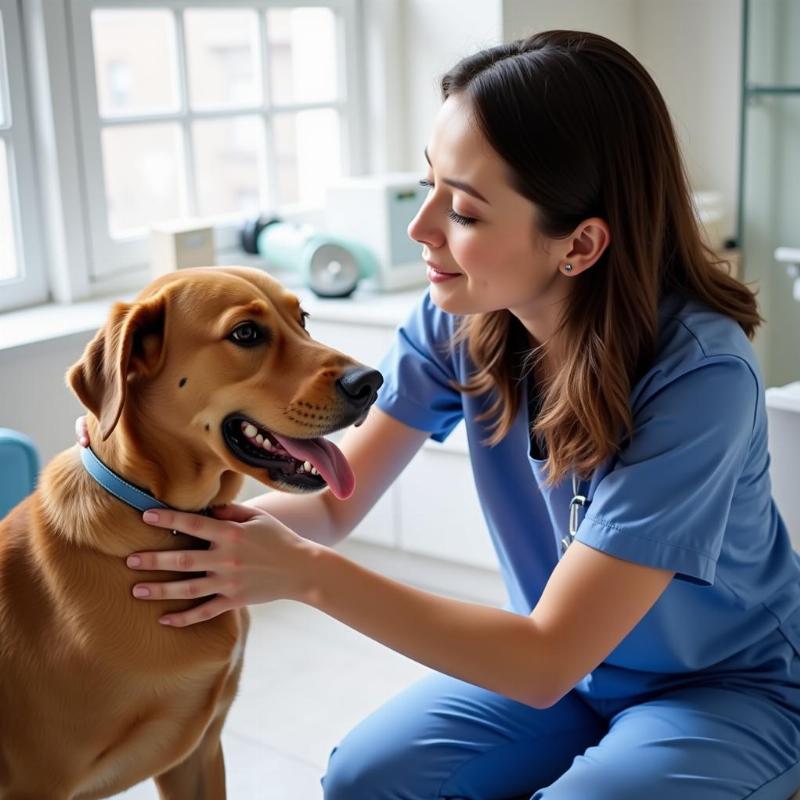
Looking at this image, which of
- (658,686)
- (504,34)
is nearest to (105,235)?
(504,34)

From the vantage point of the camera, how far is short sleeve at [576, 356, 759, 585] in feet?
4.29

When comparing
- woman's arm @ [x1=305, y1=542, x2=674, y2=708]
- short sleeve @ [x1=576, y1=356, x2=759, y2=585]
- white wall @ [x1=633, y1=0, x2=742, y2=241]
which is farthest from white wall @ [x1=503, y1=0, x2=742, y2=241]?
woman's arm @ [x1=305, y1=542, x2=674, y2=708]

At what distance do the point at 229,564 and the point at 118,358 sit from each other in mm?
249

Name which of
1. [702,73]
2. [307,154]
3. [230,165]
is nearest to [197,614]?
[230,165]

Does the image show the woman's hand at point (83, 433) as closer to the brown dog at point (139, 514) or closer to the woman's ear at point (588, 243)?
the brown dog at point (139, 514)

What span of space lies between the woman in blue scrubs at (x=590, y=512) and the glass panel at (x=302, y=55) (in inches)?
71.2

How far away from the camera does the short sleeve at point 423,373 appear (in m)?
1.67

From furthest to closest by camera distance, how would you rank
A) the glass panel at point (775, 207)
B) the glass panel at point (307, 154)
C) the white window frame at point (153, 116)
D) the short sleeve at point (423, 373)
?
1. the glass panel at point (307, 154)
2. the glass panel at point (775, 207)
3. the white window frame at point (153, 116)
4. the short sleeve at point (423, 373)

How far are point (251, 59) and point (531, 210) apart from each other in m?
1.91

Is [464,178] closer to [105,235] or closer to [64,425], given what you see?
[64,425]

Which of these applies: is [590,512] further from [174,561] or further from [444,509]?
[444,509]

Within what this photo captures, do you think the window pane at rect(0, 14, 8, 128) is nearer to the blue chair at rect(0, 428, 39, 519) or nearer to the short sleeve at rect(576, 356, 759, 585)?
the blue chair at rect(0, 428, 39, 519)

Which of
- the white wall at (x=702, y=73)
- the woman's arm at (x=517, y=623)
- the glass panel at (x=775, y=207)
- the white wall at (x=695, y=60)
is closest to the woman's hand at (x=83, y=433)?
the woman's arm at (x=517, y=623)

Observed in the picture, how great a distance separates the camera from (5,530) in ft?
4.30
